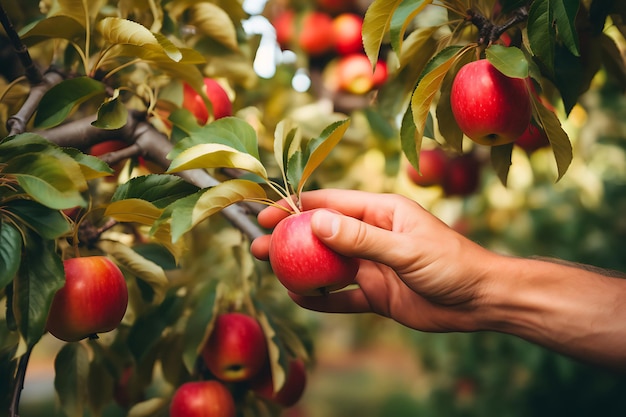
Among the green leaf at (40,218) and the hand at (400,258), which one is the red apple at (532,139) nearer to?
the hand at (400,258)

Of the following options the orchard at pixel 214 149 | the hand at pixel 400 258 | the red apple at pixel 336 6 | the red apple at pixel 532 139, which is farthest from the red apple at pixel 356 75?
the hand at pixel 400 258

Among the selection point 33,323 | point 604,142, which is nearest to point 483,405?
point 604,142

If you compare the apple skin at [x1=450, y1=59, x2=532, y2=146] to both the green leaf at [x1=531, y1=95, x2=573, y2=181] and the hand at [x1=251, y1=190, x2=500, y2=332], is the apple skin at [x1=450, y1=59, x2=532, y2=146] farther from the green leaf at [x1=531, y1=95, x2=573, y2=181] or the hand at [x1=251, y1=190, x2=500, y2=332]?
the hand at [x1=251, y1=190, x2=500, y2=332]

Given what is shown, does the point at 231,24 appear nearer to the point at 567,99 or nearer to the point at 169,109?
the point at 169,109

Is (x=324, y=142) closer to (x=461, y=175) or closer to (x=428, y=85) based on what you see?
(x=428, y=85)

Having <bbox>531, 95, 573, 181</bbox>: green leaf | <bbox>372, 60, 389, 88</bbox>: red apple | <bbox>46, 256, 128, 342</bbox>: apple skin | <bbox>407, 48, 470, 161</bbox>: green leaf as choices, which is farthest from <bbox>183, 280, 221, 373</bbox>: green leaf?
<bbox>372, 60, 389, 88</bbox>: red apple

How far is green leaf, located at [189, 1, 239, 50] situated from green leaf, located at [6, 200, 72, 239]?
63 centimetres

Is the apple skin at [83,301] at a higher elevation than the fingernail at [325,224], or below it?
below

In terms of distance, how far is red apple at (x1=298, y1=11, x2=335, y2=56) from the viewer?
7.00ft

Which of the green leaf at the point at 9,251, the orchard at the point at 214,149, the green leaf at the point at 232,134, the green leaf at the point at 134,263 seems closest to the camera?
the green leaf at the point at 9,251

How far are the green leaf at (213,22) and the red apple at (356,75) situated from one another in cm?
85

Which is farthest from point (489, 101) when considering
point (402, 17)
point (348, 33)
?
point (348, 33)

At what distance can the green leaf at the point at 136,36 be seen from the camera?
908 mm

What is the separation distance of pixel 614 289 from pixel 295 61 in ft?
5.09
